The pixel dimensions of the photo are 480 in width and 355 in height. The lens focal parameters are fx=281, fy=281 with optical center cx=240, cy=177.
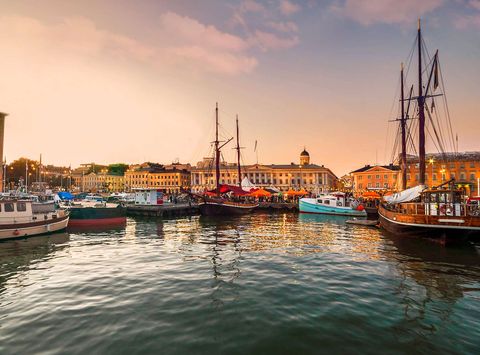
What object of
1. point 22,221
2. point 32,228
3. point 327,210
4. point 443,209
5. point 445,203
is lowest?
point 327,210

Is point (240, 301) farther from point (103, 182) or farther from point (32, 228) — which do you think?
point (103, 182)

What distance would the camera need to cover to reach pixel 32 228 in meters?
25.7

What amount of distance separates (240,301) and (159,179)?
151511 mm

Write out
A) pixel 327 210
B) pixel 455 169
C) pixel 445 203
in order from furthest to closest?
pixel 455 169 < pixel 327 210 < pixel 445 203

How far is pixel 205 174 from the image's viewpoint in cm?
13662

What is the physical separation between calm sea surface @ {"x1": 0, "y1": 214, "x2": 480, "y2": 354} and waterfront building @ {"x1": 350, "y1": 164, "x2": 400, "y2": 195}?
315 feet

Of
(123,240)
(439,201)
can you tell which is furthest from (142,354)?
(439,201)

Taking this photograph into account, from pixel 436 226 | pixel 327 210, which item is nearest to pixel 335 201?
pixel 327 210

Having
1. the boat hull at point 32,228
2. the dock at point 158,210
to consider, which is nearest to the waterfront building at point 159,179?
the dock at point 158,210

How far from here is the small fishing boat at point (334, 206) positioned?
4898cm

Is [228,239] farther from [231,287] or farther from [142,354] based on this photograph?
[142,354]

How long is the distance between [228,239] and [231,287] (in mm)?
13178

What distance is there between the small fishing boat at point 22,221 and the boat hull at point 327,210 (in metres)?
40.8

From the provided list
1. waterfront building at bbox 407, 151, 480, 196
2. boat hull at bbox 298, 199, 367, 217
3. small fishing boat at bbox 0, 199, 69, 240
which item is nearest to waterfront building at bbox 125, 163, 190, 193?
boat hull at bbox 298, 199, 367, 217
